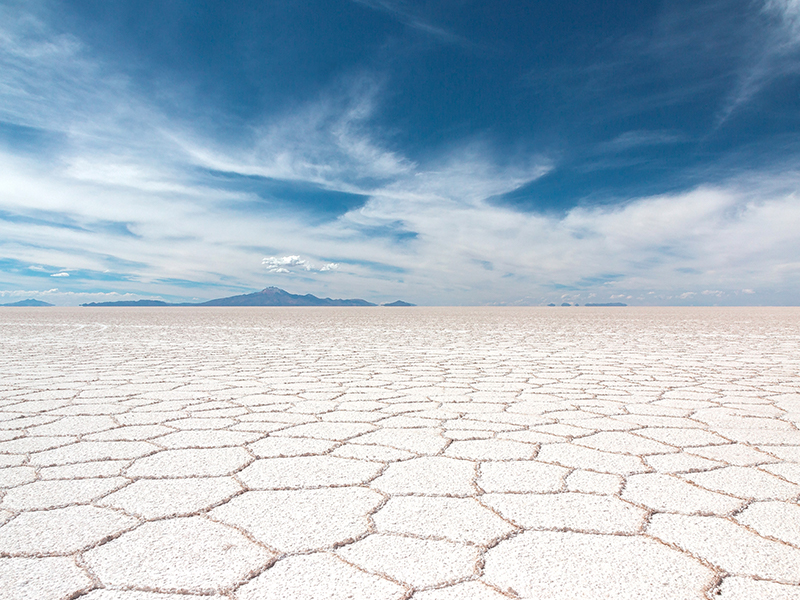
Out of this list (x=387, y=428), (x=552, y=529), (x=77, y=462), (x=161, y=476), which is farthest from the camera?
(x=387, y=428)

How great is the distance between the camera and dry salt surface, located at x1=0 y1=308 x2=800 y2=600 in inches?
37.9

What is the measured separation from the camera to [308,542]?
110 centimetres

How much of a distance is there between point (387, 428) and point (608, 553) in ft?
3.81

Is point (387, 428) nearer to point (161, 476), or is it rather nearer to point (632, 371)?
point (161, 476)

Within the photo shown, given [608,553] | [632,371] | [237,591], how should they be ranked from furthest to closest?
[632,371], [608,553], [237,591]

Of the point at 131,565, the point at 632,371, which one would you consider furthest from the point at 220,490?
the point at 632,371

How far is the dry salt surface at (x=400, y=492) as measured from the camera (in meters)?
0.96

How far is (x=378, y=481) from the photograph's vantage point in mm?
1479

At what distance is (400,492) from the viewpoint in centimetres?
139

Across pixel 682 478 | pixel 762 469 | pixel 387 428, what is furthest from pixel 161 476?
pixel 762 469

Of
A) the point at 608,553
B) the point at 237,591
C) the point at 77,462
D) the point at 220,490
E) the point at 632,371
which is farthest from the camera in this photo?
the point at 632,371

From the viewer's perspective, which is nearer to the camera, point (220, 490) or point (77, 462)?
point (220, 490)

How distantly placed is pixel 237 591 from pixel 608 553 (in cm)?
74

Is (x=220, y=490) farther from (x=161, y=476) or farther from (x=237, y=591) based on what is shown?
(x=237, y=591)
